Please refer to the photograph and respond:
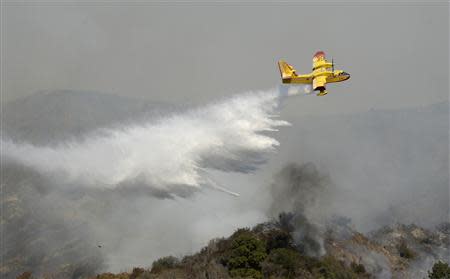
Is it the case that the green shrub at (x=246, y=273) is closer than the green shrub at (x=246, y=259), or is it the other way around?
the green shrub at (x=246, y=273)

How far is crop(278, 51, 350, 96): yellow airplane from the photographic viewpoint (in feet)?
191

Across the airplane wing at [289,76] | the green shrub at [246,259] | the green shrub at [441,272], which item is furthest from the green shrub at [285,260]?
the airplane wing at [289,76]

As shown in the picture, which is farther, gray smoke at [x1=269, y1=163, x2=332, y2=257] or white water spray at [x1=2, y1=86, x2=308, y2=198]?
gray smoke at [x1=269, y1=163, x2=332, y2=257]

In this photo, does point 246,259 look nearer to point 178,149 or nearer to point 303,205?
point 178,149

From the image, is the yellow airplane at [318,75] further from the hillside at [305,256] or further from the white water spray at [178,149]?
the hillside at [305,256]

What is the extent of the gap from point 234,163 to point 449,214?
145026 mm

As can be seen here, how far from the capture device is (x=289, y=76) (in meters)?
62.0

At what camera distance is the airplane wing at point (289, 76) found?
61.2 meters

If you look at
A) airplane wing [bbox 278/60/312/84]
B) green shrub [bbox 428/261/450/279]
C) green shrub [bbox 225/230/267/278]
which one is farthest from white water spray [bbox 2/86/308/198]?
green shrub [bbox 428/261/450/279]

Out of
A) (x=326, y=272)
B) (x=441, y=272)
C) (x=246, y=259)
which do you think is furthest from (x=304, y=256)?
(x=441, y=272)

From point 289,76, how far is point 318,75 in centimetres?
486

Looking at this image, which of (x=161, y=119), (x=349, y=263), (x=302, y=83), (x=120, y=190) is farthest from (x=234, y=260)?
(x=349, y=263)

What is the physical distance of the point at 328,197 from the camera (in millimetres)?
181000

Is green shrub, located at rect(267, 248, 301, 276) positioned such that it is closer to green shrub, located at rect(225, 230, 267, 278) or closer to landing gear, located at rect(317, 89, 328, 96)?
green shrub, located at rect(225, 230, 267, 278)
